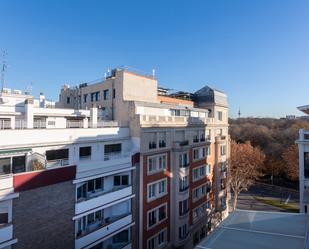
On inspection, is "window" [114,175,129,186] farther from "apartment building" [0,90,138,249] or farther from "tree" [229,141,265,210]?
"tree" [229,141,265,210]

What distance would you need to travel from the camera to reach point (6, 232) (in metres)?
15.0

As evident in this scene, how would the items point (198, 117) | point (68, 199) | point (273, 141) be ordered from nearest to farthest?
1. point (68, 199)
2. point (198, 117)
3. point (273, 141)

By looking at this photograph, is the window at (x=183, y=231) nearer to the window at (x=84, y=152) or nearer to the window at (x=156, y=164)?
the window at (x=156, y=164)

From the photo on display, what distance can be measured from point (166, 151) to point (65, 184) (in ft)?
42.5

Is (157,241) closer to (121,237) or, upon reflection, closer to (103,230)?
(121,237)

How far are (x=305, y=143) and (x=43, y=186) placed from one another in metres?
25.6

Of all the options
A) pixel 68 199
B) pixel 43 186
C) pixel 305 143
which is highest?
pixel 305 143

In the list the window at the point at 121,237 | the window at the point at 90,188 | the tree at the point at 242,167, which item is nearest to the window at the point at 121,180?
the window at the point at 90,188

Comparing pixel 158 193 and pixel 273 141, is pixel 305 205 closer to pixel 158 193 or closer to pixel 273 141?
pixel 158 193

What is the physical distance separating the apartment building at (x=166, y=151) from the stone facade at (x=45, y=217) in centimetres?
765

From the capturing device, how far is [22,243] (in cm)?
1591

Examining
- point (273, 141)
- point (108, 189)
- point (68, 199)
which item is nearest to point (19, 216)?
point (68, 199)

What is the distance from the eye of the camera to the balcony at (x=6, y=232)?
48.6 ft

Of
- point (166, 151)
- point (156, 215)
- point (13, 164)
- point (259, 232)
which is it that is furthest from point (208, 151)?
point (13, 164)
